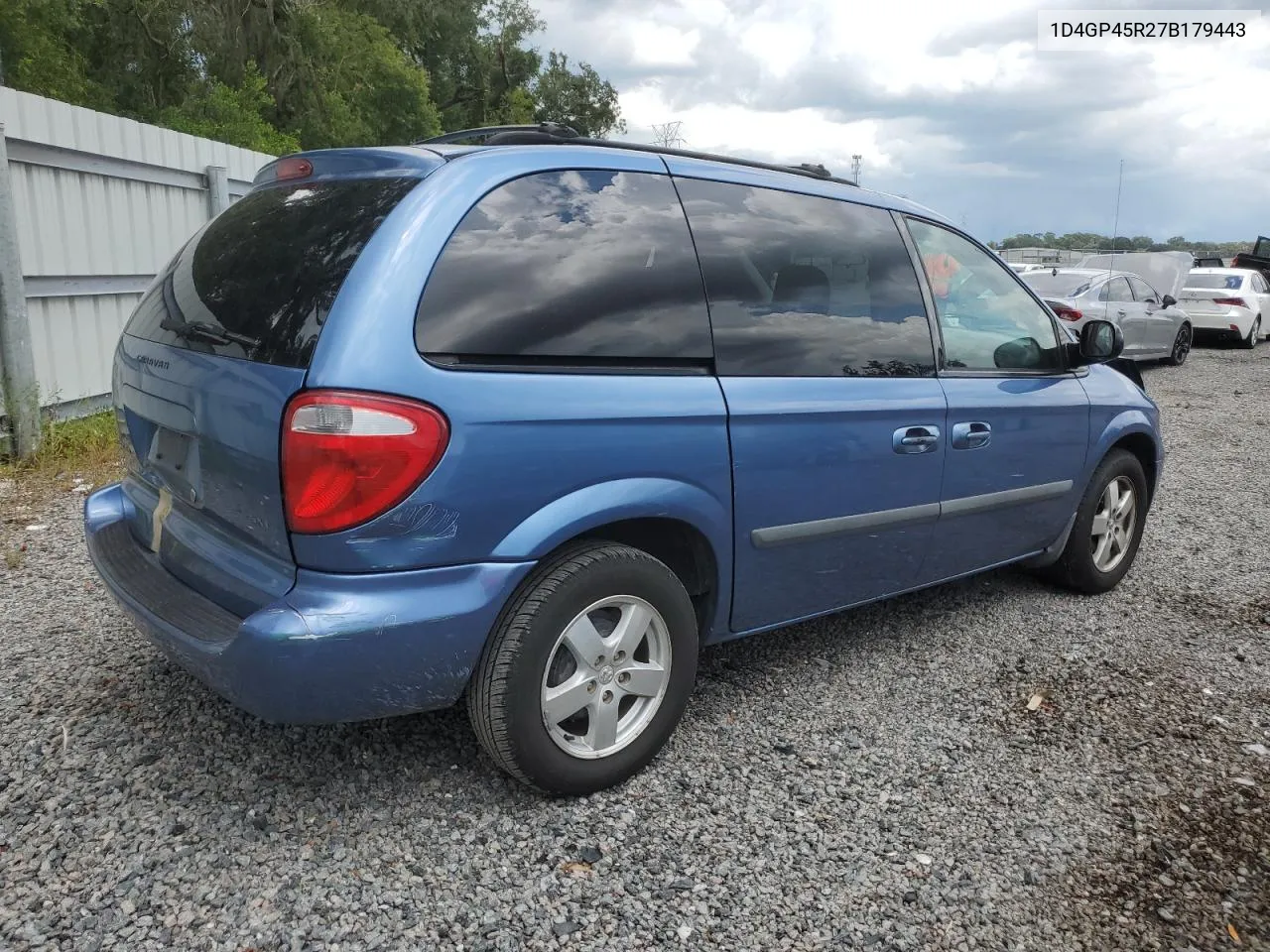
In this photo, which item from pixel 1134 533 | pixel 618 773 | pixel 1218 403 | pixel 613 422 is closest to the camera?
pixel 613 422

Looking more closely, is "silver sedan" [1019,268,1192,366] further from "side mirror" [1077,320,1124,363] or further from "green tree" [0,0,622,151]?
"green tree" [0,0,622,151]

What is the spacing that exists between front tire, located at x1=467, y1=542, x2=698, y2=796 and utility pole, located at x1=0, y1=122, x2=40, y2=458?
4686 millimetres

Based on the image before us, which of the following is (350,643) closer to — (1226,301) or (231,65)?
(1226,301)

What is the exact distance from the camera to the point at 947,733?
3223 millimetres

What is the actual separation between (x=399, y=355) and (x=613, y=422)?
1.93ft

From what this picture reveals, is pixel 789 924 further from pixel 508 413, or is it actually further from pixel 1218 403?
pixel 1218 403

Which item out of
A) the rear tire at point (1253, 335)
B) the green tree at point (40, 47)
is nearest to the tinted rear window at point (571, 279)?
the rear tire at point (1253, 335)

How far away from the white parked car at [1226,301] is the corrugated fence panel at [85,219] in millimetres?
16580

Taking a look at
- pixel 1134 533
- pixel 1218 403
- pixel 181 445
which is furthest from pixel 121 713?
pixel 1218 403

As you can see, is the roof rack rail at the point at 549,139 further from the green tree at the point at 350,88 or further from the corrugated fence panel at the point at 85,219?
the green tree at the point at 350,88

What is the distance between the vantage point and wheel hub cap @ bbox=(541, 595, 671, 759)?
2590mm

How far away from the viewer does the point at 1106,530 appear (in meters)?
4.55

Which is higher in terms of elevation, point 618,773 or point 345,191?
point 345,191

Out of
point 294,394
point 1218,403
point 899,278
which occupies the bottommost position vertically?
point 1218,403
